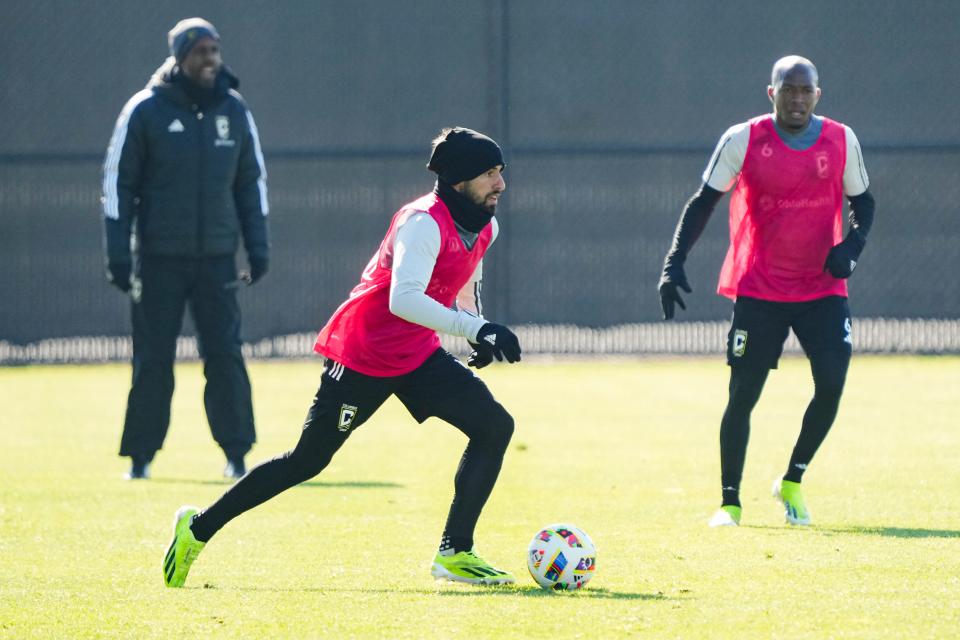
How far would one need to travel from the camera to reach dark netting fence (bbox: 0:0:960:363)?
709 inches

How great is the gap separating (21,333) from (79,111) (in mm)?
2310

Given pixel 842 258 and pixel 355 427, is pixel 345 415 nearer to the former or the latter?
pixel 355 427

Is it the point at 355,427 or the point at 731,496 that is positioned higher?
the point at 355,427

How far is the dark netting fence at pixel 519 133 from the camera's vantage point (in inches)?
709

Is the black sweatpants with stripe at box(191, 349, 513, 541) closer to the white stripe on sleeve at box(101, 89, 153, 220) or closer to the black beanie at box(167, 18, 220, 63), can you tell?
the white stripe on sleeve at box(101, 89, 153, 220)

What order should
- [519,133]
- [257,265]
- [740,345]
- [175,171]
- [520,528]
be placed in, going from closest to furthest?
[520,528] → [740,345] → [175,171] → [257,265] → [519,133]

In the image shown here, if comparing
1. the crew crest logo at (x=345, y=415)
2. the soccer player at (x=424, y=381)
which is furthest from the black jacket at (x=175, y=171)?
the crew crest logo at (x=345, y=415)

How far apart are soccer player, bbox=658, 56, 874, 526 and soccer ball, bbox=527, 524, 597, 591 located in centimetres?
180

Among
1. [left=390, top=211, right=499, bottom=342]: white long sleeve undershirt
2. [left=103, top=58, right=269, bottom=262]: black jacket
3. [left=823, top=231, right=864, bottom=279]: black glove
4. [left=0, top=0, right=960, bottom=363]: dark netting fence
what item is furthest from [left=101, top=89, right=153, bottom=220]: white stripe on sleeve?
[left=0, top=0, right=960, bottom=363]: dark netting fence

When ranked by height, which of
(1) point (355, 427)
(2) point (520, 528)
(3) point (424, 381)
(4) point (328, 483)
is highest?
(3) point (424, 381)

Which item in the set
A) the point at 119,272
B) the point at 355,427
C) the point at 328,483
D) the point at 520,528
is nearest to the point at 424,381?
the point at 355,427

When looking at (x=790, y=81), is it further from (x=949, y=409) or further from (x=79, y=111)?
(x=79, y=111)

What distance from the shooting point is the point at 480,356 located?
644cm

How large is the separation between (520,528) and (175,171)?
3.33m
